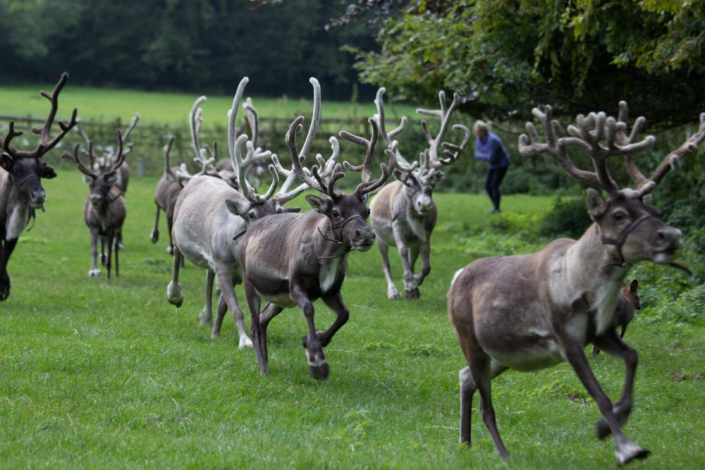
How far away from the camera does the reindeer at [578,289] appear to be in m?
6.00

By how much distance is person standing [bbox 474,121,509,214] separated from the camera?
25188 millimetres

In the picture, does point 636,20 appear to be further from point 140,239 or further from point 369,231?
point 140,239

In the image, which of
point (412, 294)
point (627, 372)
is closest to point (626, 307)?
point (627, 372)

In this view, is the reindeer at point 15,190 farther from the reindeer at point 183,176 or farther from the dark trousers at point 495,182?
the dark trousers at point 495,182

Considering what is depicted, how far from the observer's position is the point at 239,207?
410 inches

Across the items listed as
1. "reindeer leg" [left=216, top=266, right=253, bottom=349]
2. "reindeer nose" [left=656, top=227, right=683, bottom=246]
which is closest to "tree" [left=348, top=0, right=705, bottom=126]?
"reindeer leg" [left=216, top=266, right=253, bottom=349]

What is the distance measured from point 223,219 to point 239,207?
0.54 metres

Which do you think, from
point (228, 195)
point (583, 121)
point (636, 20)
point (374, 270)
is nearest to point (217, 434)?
point (583, 121)

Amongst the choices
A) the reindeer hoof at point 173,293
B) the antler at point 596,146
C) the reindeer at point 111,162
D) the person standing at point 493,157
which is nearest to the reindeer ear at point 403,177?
the reindeer hoof at point 173,293

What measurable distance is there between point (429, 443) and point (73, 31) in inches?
2720

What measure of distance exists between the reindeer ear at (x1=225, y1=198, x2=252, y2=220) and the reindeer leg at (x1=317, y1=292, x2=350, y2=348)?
180 centimetres

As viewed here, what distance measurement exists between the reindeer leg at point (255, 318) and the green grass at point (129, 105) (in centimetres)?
4127

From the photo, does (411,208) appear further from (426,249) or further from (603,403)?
(603,403)

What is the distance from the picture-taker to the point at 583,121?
6.53 meters
